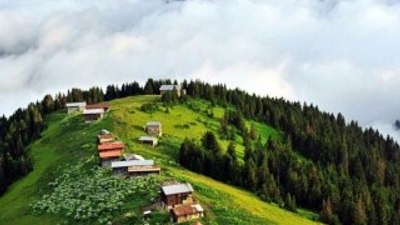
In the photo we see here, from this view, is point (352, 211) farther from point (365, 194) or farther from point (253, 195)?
point (253, 195)

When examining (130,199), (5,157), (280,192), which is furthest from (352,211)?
(5,157)

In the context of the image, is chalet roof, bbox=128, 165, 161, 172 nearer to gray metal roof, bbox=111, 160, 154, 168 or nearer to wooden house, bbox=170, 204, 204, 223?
gray metal roof, bbox=111, 160, 154, 168

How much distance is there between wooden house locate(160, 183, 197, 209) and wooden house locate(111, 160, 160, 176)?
2119cm

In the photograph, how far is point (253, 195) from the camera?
150 m

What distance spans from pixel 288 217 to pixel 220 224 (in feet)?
96.1

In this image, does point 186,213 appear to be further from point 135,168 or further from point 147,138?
point 147,138

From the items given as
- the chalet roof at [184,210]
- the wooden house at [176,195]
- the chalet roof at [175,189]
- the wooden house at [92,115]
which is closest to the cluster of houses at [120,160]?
the chalet roof at [175,189]

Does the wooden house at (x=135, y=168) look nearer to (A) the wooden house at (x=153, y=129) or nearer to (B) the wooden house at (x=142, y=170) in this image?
(B) the wooden house at (x=142, y=170)

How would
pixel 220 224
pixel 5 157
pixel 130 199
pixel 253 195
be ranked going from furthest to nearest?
pixel 5 157, pixel 253 195, pixel 130 199, pixel 220 224

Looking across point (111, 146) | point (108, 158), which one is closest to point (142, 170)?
point (108, 158)

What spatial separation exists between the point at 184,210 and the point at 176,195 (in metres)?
6.39

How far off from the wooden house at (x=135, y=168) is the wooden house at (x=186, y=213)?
93.3ft

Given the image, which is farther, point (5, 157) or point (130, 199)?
point (5, 157)

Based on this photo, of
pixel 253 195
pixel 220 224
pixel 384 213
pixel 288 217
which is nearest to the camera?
pixel 220 224
